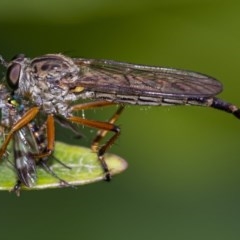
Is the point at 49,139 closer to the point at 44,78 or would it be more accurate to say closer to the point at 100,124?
the point at 100,124

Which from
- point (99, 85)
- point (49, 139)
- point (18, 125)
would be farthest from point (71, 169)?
point (99, 85)

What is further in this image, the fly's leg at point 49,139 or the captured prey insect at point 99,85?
the captured prey insect at point 99,85

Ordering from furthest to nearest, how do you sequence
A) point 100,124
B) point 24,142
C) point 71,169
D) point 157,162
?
point 157,162 → point 100,124 → point 24,142 → point 71,169

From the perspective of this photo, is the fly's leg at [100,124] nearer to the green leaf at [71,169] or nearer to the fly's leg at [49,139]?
the fly's leg at [49,139]

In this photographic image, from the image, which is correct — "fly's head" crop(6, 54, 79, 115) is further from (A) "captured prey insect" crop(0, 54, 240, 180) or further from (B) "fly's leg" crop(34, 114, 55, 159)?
(B) "fly's leg" crop(34, 114, 55, 159)

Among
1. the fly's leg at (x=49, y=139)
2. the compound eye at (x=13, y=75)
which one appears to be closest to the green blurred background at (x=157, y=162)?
the compound eye at (x=13, y=75)

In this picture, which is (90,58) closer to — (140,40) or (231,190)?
(140,40)
